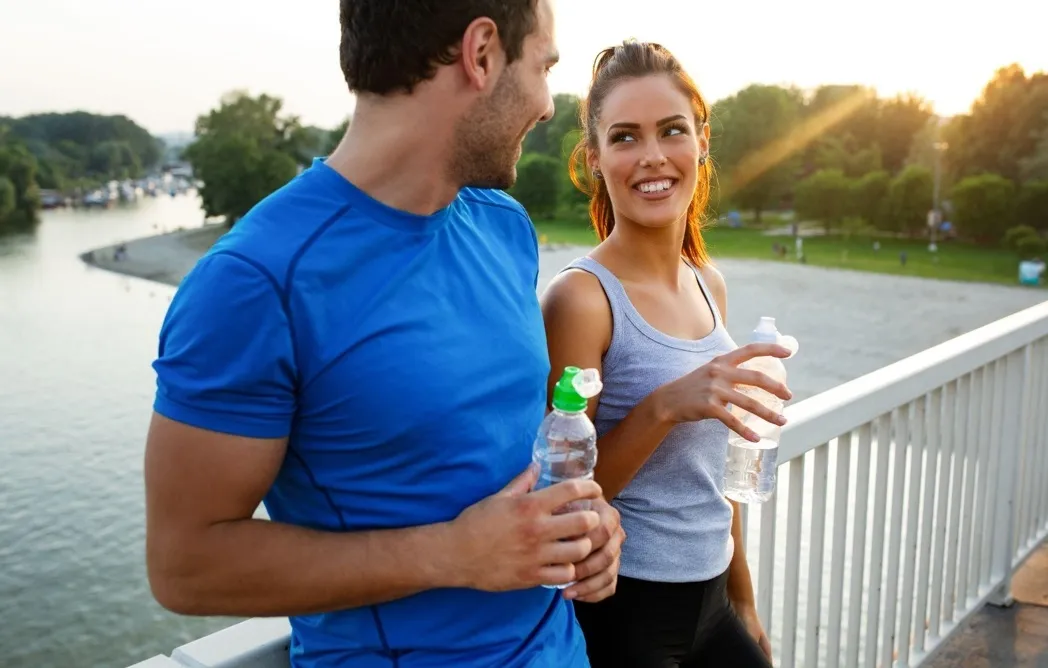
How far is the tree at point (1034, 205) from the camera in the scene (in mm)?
42656

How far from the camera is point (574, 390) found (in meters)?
1.10

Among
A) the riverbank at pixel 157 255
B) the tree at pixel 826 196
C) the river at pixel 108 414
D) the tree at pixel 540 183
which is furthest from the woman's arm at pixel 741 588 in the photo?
the riverbank at pixel 157 255

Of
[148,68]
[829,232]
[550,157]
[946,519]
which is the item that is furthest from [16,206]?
[946,519]

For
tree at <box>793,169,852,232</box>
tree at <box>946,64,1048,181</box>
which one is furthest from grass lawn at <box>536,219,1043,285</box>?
tree at <box>946,64,1048,181</box>

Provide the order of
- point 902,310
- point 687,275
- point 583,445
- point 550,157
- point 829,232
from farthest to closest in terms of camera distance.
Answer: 1. point 550,157
2. point 829,232
3. point 902,310
4. point 687,275
5. point 583,445

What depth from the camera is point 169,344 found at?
84 centimetres

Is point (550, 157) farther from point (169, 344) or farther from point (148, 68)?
point (169, 344)

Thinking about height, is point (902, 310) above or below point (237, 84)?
below

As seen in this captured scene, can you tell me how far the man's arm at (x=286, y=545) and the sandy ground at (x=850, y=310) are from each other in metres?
25.1

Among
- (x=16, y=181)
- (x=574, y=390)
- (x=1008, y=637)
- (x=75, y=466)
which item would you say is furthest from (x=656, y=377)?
(x=16, y=181)

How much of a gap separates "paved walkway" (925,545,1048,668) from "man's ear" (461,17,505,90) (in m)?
2.56

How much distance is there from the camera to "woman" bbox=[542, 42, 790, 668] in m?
1.44

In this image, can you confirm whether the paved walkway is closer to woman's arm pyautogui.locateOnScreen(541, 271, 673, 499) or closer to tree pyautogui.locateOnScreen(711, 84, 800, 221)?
woman's arm pyautogui.locateOnScreen(541, 271, 673, 499)

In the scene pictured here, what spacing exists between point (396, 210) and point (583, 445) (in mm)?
428
